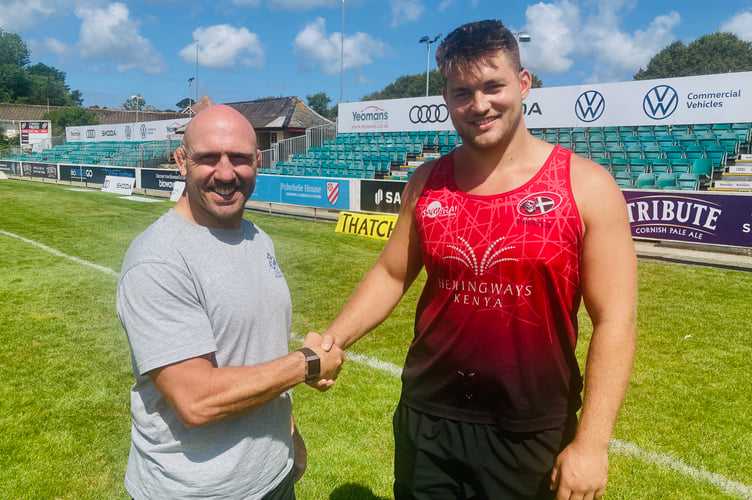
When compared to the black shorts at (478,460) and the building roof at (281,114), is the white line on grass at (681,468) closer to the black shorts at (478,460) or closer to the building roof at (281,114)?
the black shorts at (478,460)

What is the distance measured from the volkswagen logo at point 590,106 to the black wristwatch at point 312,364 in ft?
67.9

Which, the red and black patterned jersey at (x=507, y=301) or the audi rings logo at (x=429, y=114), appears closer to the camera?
the red and black patterned jersey at (x=507, y=301)

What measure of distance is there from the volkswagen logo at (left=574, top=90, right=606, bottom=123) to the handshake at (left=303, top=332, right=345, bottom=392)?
20.5m

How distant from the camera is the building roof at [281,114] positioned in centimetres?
3709

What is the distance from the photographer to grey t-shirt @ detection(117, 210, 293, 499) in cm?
167

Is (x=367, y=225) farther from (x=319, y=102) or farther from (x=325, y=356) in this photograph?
(x=319, y=102)

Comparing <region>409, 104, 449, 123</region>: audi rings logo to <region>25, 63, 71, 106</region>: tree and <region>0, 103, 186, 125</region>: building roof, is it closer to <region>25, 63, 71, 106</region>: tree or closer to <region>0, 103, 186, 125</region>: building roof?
<region>0, 103, 186, 125</region>: building roof

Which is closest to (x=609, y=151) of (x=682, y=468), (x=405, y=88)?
(x=682, y=468)

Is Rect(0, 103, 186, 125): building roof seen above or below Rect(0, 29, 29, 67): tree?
below

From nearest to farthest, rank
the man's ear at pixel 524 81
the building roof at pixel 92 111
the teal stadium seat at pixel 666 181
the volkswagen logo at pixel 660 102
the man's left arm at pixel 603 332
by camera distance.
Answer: the man's left arm at pixel 603 332
the man's ear at pixel 524 81
the teal stadium seat at pixel 666 181
the volkswagen logo at pixel 660 102
the building roof at pixel 92 111

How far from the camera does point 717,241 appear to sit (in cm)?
1129

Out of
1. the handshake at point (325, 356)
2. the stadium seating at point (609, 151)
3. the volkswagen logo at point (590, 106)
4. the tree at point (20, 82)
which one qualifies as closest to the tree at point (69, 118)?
the tree at point (20, 82)

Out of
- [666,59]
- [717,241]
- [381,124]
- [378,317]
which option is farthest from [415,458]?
[666,59]

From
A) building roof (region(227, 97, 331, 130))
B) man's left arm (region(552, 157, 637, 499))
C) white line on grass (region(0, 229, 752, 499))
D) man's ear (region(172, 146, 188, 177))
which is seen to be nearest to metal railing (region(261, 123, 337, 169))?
building roof (region(227, 97, 331, 130))
